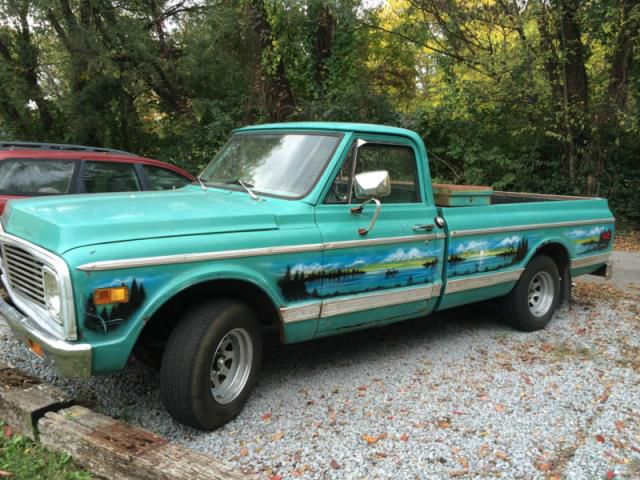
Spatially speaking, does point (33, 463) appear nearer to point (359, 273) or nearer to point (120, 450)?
point (120, 450)

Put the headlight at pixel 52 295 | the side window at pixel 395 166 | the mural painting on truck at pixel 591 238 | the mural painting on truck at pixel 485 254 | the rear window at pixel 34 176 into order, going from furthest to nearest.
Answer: the mural painting on truck at pixel 591 238, the rear window at pixel 34 176, the mural painting on truck at pixel 485 254, the side window at pixel 395 166, the headlight at pixel 52 295

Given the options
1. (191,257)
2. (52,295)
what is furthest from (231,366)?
(52,295)

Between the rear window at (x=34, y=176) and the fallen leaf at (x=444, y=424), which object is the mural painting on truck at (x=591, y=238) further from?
the rear window at (x=34, y=176)

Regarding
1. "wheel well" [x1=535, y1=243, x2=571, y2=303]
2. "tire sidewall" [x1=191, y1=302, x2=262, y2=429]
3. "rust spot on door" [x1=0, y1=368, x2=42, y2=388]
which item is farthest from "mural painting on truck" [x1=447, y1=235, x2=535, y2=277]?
"rust spot on door" [x1=0, y1=368, x2=42, y2=388]

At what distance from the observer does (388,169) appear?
4.57 metres

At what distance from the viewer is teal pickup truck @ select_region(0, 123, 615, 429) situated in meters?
3.01

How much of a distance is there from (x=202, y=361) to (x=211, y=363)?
81mm

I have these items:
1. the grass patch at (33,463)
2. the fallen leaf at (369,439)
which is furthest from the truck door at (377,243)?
the grass patch at (33,463)

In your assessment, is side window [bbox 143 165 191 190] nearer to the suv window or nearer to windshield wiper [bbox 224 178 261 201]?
windshield wiper [bbox 224 178 261 201]

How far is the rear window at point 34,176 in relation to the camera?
5.86m

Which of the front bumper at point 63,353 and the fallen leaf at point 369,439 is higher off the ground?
the front bumper at point 63,353

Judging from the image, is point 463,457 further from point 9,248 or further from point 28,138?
point 28,138

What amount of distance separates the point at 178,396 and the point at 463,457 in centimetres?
176

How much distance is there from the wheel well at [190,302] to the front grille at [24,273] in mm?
658
